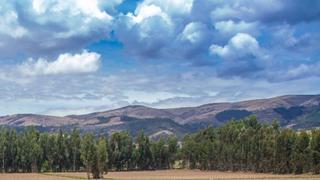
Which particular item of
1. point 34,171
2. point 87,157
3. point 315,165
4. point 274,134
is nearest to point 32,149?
point 34,171

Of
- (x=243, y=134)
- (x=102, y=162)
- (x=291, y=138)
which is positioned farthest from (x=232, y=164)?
(x=102, y=162)

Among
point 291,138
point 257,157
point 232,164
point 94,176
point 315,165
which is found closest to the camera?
point 94,176

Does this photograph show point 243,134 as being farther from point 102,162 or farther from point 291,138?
point 102,162

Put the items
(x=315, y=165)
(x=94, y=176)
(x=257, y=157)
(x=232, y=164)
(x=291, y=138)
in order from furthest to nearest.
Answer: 1. (x=232, y=164)
2. (x=257, y=157)
3. (x=291, y=138)
4. (x=315, y=165)
5. (x=94, y=176)

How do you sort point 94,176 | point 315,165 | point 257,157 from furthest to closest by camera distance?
point 257,157
point 315,165
point 94,176

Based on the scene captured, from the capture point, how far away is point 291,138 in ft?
566

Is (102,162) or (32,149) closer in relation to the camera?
(102,162)

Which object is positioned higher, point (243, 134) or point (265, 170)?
point (243, 134)

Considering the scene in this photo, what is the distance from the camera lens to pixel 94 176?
143 m

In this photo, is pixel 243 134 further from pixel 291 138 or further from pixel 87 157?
pixel 87 157

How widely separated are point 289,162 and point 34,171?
91304mm

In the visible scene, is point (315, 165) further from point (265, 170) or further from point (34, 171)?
point (34, 171)

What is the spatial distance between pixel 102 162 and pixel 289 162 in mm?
61304

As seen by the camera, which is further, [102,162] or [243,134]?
[243,134]
